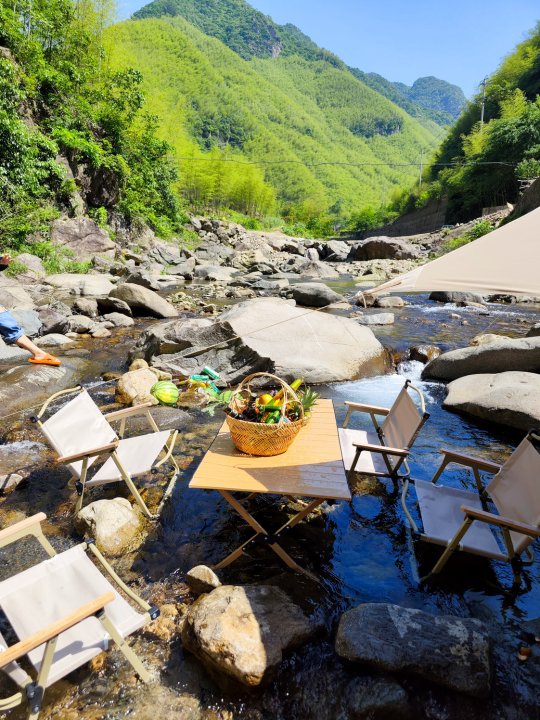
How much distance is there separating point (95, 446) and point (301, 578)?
229 centimetres

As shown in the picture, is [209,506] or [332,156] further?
[332,156]

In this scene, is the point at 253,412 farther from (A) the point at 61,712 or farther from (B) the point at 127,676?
(A) the point at 61,712

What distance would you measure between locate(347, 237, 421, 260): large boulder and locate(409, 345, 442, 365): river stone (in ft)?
84.7

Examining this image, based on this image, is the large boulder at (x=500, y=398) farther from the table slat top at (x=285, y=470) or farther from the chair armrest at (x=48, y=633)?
the chair armrest at (x=48, y=633)

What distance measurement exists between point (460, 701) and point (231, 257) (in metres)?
31.6

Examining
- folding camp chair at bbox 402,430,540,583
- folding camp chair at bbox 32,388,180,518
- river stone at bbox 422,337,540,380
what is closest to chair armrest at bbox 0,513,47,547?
folding camp chair at bbox 32,388,180,518

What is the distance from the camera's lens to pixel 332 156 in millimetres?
135125

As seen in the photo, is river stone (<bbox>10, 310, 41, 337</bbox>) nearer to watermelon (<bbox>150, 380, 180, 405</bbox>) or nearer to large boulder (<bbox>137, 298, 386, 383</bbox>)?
large boulder (<bbox>137, 298, 386, 383</bbox>)

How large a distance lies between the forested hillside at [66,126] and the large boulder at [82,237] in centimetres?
69

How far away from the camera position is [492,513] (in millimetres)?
3453

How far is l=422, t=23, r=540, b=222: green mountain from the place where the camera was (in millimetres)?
32906

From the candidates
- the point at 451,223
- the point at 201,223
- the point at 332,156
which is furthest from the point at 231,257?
the point at 332,156

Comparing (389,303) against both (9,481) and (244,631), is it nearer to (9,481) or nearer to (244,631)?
(9,481)

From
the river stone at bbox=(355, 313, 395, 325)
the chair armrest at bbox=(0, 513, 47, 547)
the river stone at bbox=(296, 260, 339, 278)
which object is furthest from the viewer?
the river stone at bbox=(296, 260, 339, 278)
